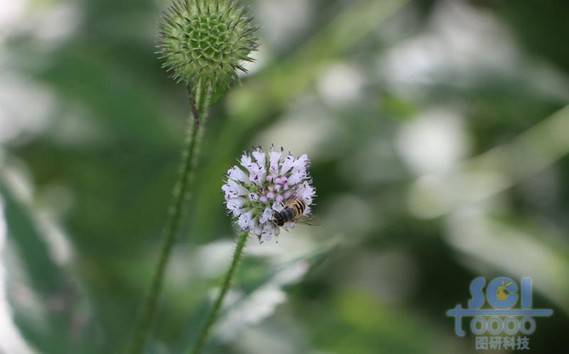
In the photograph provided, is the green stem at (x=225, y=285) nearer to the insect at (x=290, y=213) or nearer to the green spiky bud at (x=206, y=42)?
the insect at (x=290, y=213)

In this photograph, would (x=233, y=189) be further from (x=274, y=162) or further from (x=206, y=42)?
(x=206, y=42)

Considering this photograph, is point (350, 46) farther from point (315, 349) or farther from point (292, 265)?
point (292, 265)

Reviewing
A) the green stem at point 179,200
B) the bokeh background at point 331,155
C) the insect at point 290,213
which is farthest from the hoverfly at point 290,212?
the bokeh background at point 331,155

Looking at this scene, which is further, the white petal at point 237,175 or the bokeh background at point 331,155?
the bokeh background at point 331,155

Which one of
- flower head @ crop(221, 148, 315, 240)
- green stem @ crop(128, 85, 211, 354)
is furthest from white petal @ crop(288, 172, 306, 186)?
green stem @ crop(128, 85, 211, 354)

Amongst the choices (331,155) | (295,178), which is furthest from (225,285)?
(331,155)

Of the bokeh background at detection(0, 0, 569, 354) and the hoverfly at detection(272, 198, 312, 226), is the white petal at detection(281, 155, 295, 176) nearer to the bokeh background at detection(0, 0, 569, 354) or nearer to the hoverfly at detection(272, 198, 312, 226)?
the hoverfly at detection(272, 198, 312, 226)
